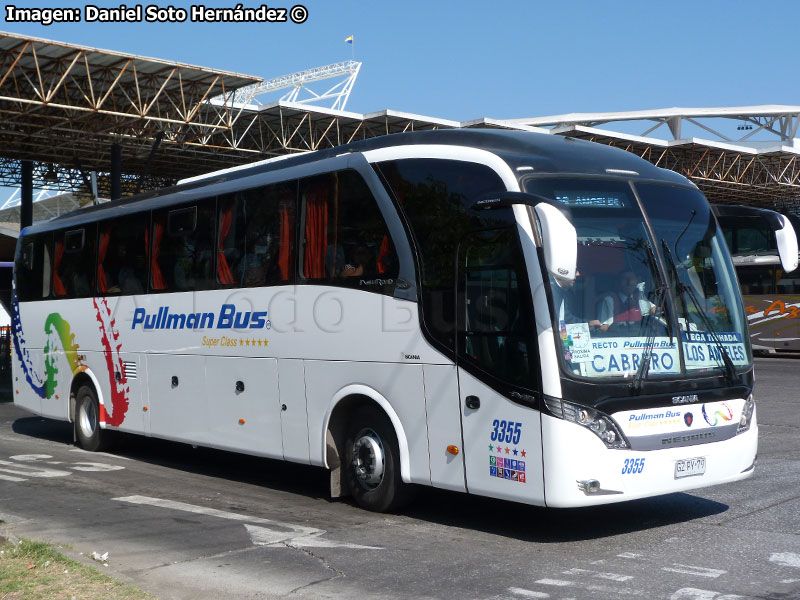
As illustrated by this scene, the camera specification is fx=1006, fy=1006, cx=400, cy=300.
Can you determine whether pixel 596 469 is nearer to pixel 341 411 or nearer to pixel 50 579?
pixel 341 411

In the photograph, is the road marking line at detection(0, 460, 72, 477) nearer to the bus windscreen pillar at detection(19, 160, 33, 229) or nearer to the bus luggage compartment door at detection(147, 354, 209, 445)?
the bus luggage compartment door at detection(147, 354, 209, 445)

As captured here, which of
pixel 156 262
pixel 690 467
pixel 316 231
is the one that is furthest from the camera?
pixel 156 262

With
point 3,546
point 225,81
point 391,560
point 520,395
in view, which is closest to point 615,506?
point 520,395

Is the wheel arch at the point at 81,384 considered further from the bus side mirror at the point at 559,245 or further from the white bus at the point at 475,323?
the bus side mirror at the point at 559,245

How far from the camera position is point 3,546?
7484 mm

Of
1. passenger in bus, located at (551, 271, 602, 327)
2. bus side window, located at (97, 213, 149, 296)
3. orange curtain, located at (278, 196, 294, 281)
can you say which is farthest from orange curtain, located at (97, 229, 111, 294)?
passenger in bus, located at (551, 271, 602, 327)

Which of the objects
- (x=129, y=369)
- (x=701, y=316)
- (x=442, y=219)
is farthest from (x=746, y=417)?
(x=129, y=369)

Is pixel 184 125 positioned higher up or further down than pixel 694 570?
higher up

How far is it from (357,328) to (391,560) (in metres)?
2.63

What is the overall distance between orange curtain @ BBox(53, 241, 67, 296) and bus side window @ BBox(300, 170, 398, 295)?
633cm

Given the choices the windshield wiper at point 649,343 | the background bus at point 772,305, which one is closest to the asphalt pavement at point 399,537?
the windshield wiper at point 649,343

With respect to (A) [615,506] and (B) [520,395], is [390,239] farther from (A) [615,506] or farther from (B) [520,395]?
(A) [615,506]

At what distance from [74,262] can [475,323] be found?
853 cm

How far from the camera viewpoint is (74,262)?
48.4 ft
